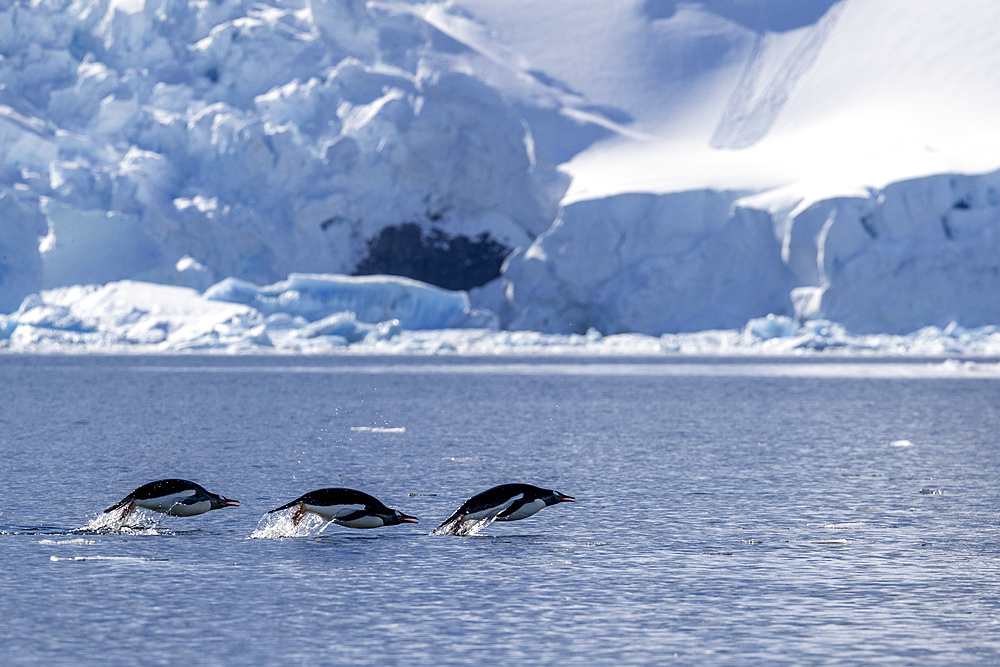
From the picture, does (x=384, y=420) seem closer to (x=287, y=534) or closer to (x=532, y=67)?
(x=287, y=534)

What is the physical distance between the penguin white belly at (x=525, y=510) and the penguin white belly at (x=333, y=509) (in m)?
1.30

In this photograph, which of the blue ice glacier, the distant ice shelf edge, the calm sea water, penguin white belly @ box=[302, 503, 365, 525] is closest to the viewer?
the calm sea water

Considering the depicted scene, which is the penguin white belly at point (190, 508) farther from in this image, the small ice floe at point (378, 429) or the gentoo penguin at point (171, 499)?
the small ice floe at point (378, 429)

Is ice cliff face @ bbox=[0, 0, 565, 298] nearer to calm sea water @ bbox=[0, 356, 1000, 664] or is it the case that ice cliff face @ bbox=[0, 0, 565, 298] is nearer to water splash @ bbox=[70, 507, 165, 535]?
calm sea water @ bbox=[0, 356, 1000, 664]

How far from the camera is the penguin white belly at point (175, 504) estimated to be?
10.9 m

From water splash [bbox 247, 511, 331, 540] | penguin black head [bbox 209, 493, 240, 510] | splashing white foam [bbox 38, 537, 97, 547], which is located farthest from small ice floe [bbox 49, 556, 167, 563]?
penguin black head [bbox 209, 493, 240, 510]

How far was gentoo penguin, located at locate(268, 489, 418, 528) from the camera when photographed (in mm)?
10711

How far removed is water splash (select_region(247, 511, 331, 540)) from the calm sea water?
0.10 m

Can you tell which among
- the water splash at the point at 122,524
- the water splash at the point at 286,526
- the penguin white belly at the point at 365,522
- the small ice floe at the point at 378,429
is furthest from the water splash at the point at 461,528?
the small ice floe at the point at 378,429

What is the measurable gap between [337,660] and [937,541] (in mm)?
5615

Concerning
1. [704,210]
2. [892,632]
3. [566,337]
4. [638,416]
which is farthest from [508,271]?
[892,632]

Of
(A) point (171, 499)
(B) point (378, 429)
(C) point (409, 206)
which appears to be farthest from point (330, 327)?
(A) point (171, 499)

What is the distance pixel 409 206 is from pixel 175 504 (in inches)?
2198

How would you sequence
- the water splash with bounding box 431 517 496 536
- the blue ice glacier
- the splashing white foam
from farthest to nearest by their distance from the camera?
1. the blue ice glacier
2. the water splash with bounding box 431 517 496 536
3. the splashing white foam
